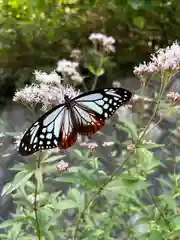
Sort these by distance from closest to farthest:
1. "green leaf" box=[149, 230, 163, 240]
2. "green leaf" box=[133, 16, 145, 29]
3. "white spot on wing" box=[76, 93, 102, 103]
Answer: "green leaf" box=[149, 230, 163, 240] < "white spot on wing" box=[76, 93, 102, 103] < "green leaf" box=[133, 16, 145, 29]

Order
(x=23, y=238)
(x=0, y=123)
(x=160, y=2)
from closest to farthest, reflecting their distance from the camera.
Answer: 1. (x=23, y=238)
2. (x=0, y=123)
3. (x=160, y=2)

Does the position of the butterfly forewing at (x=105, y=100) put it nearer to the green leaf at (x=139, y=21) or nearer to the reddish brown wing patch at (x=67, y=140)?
the reddish brown wing patch at (x=67, y=140)

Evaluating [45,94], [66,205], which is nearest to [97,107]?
[45,94]

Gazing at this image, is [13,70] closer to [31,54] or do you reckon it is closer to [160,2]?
[31,54]

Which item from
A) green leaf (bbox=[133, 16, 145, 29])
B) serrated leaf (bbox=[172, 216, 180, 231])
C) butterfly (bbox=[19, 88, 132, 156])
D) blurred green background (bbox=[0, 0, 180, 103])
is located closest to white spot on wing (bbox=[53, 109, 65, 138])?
butterfly (bbox=[19, 88, 132, 156])

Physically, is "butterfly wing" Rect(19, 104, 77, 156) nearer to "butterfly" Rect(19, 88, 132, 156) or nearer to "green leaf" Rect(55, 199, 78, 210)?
"butterfly" Rect(19, 88, 132, 156)

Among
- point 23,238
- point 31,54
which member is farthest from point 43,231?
point 31,54
